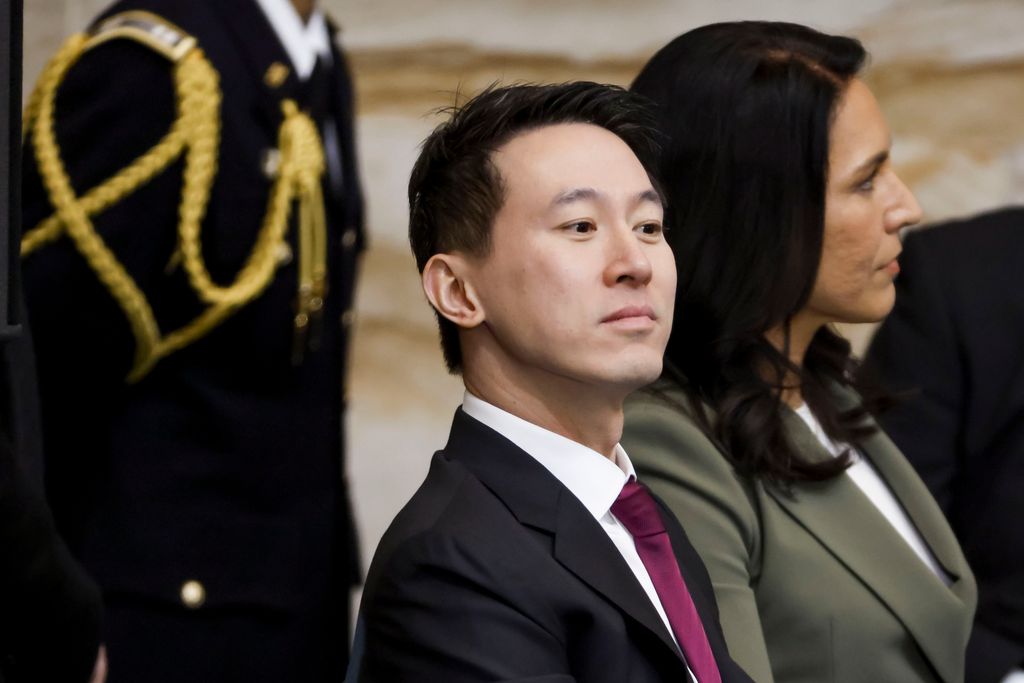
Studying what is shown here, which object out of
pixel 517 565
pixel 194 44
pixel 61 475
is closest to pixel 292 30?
pixel 194 44

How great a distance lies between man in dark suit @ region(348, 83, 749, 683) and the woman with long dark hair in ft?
0.58

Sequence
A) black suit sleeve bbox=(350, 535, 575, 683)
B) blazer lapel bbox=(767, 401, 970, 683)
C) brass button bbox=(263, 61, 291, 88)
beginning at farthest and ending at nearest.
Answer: brass button bbox=(263, 61, 291, 88) < blazer lapel bbox=(767, 401, 970, 683) < black suit sleeve bbox=(350, 535, 575, 683)

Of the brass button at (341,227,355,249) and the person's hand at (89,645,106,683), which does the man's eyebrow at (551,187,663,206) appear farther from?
the brass button at (341,227,355,249)

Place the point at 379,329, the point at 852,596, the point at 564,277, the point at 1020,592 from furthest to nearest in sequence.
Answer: the point at 379,329, the point at 1020,592, the point at 852,596, the point at 564,277

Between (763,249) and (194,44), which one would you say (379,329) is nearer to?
(194,44)

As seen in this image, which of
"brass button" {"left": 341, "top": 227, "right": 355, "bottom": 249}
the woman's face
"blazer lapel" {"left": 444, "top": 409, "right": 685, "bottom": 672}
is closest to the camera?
"blazer lapel" {"left": 444, "top": 409, "right": 685, "bottom": 672}

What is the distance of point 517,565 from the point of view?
1.53m

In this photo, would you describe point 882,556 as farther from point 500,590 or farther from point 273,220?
point 273,220

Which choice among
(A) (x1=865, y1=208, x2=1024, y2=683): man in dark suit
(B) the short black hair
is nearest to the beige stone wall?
(A) (x1=865, y1=208, x2=1024, y2=683): man in dark suit

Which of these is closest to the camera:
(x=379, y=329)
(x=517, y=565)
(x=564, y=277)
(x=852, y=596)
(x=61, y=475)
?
(x=517, y=565)

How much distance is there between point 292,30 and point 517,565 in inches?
57.1

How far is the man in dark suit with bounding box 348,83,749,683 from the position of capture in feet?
4.94

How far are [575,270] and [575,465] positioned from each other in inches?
7.1

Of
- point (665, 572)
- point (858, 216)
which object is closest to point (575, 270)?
point (665, 572)
